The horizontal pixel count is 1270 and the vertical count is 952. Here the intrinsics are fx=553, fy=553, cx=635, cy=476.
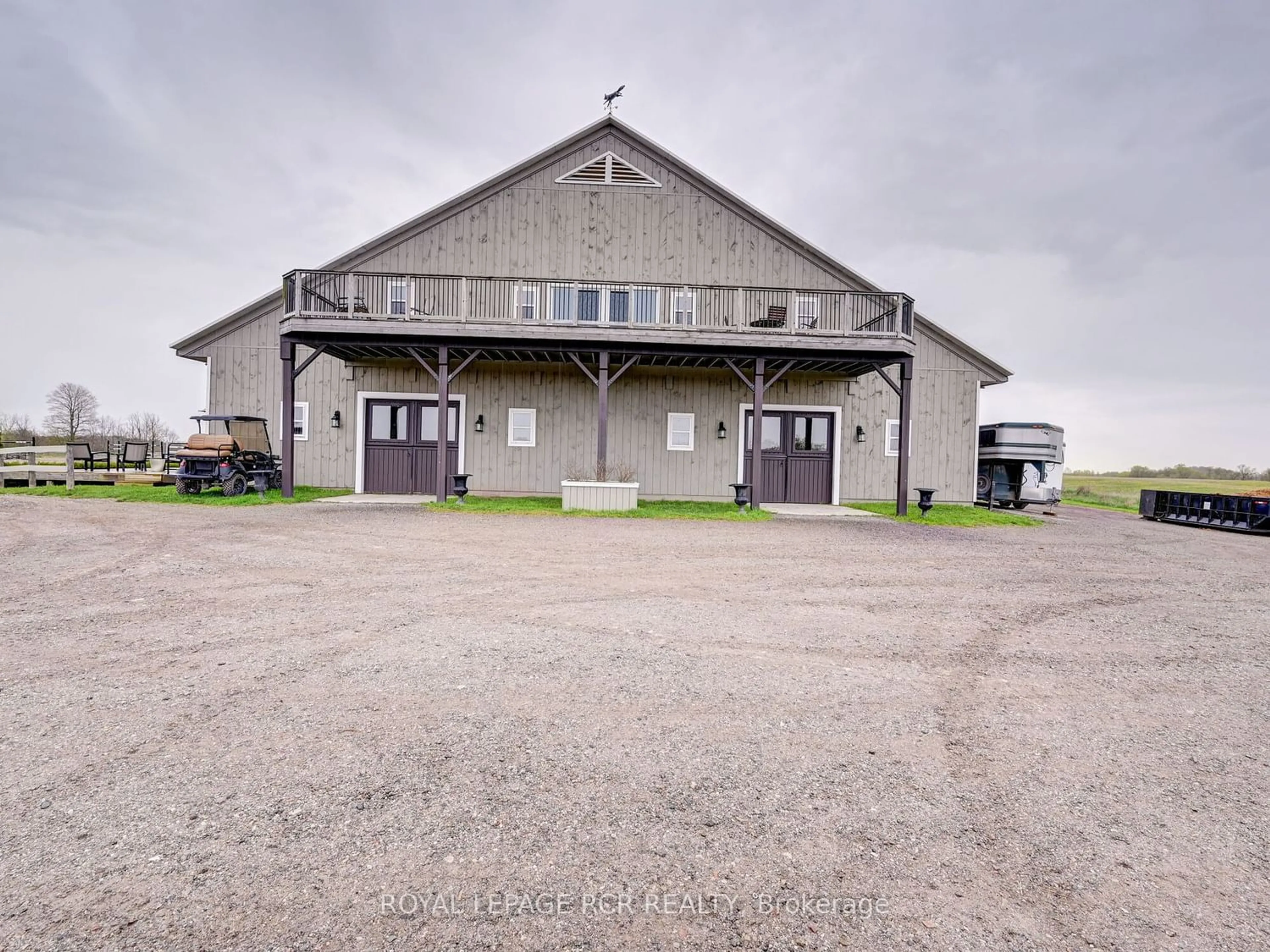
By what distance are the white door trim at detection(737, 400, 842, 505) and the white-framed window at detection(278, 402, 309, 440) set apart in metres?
11.8

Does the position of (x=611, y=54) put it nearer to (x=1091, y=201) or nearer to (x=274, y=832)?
(x=1091, y=201)

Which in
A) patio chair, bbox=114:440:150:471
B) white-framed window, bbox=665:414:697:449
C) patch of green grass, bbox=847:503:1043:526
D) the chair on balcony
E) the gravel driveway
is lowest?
the gravel driveway

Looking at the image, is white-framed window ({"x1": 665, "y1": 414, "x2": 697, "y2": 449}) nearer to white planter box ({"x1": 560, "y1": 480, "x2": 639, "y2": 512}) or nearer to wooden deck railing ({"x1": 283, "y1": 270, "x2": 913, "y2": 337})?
wooden deck railing ({"x1": 283, "y1": 270, "x2": 913, "y2": 337})

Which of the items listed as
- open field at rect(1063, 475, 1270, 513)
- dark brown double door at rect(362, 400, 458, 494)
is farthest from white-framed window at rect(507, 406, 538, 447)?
open field at rect(1063, 475, 1270, 513)

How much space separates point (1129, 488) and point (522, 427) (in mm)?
34365

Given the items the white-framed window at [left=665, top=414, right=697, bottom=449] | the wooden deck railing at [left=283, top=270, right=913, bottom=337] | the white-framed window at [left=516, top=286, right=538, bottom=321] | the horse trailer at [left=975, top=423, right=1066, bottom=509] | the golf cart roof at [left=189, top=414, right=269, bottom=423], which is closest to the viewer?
the golf cart roof at [left=189, top=414, right=269, bottom=423]

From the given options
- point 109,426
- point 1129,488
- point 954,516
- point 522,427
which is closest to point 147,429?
point 109,426

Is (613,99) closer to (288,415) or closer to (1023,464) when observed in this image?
(288,415)

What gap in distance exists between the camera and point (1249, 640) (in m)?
4.66

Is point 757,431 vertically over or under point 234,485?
over

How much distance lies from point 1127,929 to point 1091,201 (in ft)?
118

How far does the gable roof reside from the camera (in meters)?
15.3

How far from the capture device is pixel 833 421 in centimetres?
1578

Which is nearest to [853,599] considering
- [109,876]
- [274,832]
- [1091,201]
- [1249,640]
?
[1249,640]
